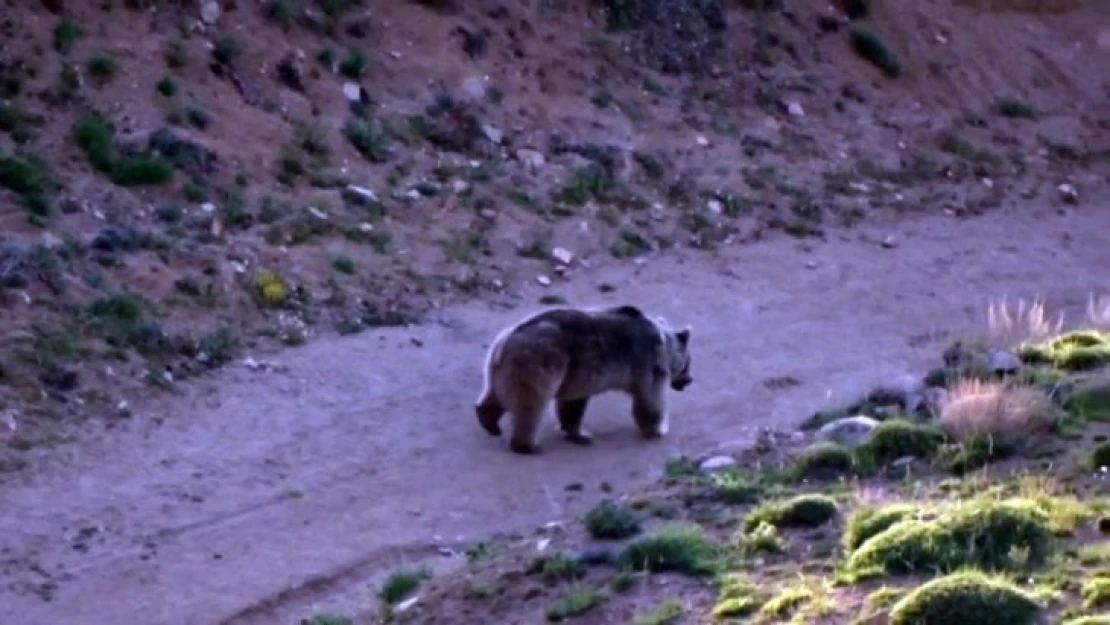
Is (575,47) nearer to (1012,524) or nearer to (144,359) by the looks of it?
(144,359)

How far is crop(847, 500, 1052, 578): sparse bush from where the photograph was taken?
901 cm

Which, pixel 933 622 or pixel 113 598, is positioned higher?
pixel 933 622

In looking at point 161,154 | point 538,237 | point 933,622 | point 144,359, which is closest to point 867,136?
point 538,237

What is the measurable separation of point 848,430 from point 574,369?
7.21 ft

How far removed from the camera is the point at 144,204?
17.7 metres

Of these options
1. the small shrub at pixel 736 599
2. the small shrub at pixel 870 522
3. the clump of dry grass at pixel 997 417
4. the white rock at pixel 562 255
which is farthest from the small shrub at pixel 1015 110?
the small shrub at pixel 736 599

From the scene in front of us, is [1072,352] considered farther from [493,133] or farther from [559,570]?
[493,133]

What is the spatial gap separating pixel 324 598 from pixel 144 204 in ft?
23.8

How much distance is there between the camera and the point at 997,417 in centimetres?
1181

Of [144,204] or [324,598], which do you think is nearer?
[324,598]

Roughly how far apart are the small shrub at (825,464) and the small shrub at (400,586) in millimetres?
2184

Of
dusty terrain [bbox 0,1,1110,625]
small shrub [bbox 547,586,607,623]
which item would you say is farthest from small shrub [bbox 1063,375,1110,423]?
small shrub [bbox 547,586,607,623]

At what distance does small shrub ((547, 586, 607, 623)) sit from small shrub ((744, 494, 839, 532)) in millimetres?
1126

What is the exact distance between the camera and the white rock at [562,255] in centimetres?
1953
